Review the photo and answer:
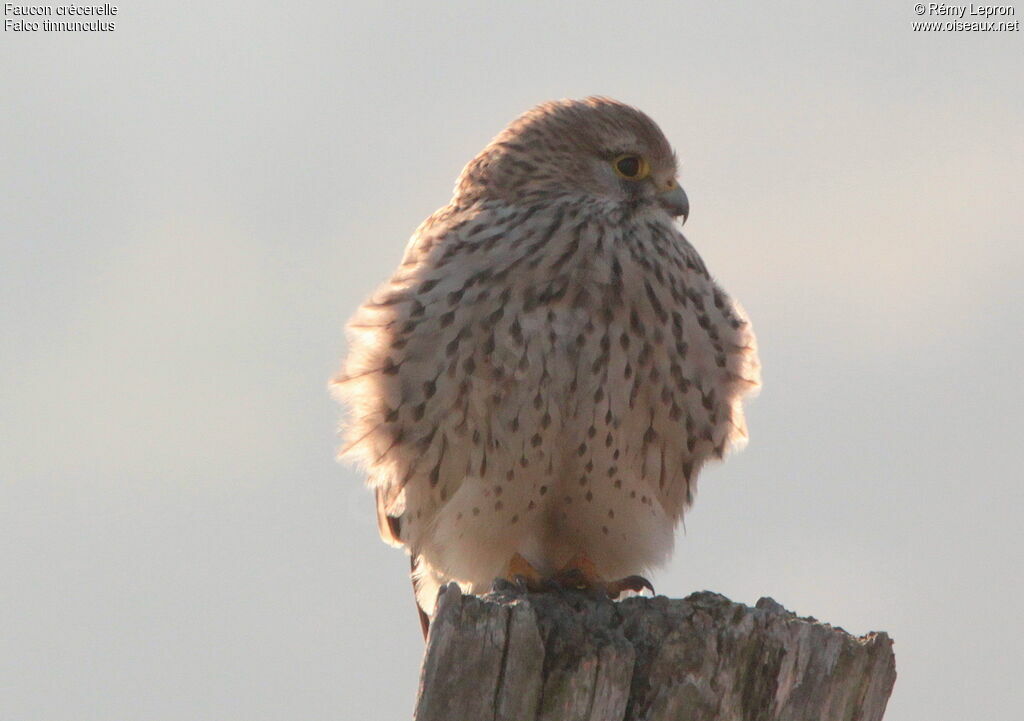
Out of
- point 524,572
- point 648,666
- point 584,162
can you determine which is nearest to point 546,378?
point 524,572

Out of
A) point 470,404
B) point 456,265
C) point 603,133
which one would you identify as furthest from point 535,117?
point 470,404

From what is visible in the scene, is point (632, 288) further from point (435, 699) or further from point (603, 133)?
point (435, 699)

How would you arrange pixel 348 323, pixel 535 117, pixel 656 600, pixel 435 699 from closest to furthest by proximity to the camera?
1. pixel 435 699
2. pixel 656 600
3. pixel 348 323
4. pixel 535 117

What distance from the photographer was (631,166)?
241 inches

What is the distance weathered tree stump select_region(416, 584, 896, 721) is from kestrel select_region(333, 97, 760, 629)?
1608 millimetres

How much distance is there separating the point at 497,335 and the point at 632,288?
1.77ft

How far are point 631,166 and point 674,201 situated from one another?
0.22 metres

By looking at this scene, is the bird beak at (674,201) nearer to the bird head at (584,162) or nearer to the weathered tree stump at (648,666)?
the bird head at (584,162)

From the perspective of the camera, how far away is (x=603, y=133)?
612 centimetres

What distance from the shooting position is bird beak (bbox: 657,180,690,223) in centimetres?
611

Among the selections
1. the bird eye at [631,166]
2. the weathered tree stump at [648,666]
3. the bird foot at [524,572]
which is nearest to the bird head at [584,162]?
the bird eye at [631,166]

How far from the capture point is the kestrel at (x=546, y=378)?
5.39 meters

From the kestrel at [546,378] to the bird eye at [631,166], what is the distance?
0.14 feet

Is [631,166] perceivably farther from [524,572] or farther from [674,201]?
[524,572]
